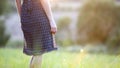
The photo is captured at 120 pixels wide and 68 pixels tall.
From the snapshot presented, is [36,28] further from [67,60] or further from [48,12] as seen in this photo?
[67,60]

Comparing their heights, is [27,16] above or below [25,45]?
above

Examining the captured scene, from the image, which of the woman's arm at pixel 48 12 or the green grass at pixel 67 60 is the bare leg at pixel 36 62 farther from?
the woman's arm at pixel 48 12

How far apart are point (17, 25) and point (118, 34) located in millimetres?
492

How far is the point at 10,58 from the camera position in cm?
220

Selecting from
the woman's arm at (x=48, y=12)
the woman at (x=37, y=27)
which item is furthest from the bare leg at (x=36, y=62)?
the woman's arm at (x=48, y=12)

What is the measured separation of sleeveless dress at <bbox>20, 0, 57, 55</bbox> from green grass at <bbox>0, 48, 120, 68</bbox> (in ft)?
0.17

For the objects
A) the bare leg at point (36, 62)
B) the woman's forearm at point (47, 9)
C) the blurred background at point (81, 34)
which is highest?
the woman's forearm at point (47, 9)

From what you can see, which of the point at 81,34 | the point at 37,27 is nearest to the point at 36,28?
the point at 37,27

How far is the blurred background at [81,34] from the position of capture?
6.89ft

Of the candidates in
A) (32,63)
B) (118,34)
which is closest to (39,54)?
(32,63)

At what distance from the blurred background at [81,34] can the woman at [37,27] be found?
1.5 inches

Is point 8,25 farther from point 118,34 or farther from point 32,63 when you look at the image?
point 118,34

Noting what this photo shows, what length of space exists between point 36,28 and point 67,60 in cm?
22

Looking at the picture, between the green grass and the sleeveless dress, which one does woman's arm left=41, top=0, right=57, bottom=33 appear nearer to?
the sleeveless dress
